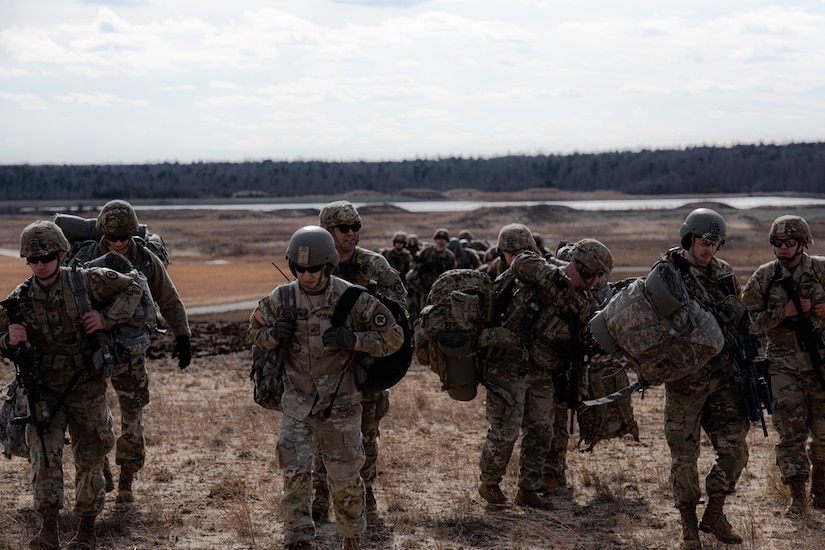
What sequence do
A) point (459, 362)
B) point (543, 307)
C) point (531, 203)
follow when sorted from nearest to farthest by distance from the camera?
1. point (459, 362)
2. point (543, 307)
3. point (531, 203)

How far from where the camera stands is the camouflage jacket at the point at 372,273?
7492 mm

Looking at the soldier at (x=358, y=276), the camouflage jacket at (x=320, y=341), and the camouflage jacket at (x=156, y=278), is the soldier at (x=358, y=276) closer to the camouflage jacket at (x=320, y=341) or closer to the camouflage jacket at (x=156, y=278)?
the camouflage jacket at (x=320, y=341)

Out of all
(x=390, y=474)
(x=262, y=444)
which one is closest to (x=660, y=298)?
(x=390, y=474)

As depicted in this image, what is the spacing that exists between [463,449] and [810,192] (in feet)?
329

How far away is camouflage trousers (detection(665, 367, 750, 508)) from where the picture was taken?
673 centimetres

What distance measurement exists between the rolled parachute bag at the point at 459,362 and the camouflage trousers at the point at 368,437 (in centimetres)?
54

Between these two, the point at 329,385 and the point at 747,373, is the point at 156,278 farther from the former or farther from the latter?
the point at 747,373

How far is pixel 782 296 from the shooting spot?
7727 mm

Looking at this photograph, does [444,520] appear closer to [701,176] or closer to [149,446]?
[149,446]

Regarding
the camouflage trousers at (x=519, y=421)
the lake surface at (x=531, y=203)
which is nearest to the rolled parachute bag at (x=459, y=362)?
the camouflage trousers at (x=519, y=421)

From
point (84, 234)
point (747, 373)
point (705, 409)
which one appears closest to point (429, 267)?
point (84, 234)

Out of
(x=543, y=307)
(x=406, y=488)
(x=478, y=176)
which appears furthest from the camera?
(x=478, y=176)

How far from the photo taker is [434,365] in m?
7.69

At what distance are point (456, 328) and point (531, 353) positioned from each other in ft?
2.11
